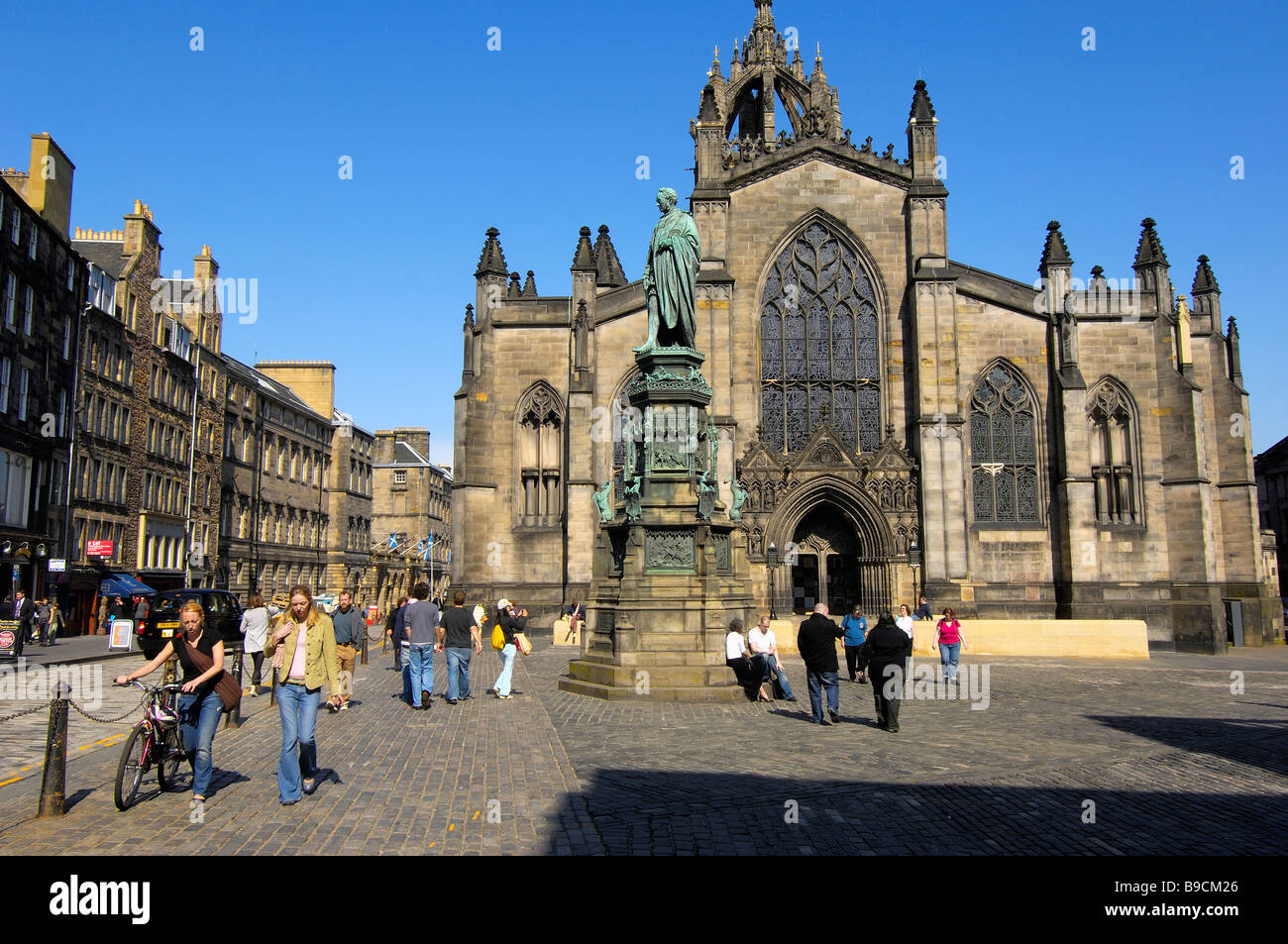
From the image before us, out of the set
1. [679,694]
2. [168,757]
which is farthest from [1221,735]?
[168,757]

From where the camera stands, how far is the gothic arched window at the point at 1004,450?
3194 cm

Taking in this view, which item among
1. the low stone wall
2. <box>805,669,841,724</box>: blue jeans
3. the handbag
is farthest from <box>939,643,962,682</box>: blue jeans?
the handbag

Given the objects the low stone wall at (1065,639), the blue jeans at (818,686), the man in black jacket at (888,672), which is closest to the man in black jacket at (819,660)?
the blue jeans at (818,686)

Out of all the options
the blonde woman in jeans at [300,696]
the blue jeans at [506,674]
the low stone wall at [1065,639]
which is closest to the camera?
the blonde woman in jeans at [300,696]

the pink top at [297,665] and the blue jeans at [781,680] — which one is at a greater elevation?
the pink top at [297,665]

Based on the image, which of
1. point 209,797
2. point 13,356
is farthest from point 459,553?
point 209,797

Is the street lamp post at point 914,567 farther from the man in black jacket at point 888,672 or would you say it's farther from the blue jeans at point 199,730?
the blue jeans at point 199,730

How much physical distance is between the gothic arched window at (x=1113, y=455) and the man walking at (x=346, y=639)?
2509 cm

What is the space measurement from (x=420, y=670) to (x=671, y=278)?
304 inches

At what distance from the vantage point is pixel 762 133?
54.9 meters

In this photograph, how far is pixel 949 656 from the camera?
18.1 meters

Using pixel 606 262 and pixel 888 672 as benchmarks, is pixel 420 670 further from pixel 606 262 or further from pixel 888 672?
pixel 606 262

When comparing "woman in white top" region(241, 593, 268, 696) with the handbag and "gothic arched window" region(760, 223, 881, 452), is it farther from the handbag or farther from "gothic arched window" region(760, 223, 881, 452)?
"gothic arched window" region(760, 223, 881, 452)
